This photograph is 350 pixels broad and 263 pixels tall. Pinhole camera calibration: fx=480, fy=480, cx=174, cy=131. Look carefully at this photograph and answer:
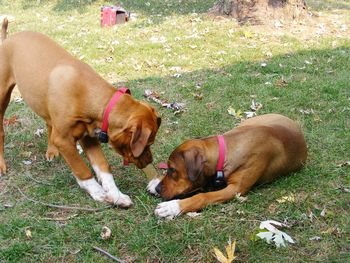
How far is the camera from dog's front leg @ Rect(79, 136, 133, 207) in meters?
4.55

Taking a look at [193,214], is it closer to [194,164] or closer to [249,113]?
[194,164]

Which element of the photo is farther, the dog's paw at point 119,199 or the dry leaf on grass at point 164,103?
the dry leaf on grass at point 164,103

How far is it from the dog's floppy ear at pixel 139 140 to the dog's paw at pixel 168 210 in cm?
50

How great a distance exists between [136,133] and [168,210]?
722 millimetres

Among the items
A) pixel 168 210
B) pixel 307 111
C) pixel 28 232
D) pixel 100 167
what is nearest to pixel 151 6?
pixel 307 111

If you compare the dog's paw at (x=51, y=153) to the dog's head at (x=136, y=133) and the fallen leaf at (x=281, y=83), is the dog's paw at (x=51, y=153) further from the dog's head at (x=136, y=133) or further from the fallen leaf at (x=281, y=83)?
the fallen leaf at (x=281, y=83)

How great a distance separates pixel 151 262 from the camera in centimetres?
368

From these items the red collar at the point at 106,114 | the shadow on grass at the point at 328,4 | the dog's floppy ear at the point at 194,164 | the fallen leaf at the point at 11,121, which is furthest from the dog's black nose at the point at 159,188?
the shadow on grass at the point at 328,4

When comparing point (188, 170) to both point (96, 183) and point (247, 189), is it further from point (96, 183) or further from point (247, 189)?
point (96, 183)

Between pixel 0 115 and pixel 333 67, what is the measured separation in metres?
5.50

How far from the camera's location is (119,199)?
175 inches

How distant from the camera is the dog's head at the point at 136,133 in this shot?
13.6 feet

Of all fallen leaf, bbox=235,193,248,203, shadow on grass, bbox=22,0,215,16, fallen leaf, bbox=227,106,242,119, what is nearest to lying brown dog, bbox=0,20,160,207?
fallen leaf, bbox=235,193,248,203

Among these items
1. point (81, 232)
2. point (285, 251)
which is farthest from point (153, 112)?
point (285, 251)
